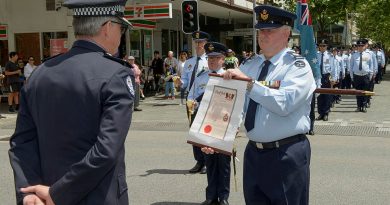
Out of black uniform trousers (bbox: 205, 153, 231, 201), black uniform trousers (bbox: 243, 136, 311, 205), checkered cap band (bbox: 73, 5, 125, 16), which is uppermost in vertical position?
checkered cap band (bbox: 73, 5, 125, 16)

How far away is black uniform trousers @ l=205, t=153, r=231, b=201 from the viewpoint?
6043 millimetres

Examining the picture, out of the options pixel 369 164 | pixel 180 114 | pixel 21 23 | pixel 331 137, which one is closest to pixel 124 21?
pixel 369 164

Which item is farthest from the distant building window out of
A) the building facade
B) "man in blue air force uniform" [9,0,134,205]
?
"man in blue air force uniform" [9,0,134,205]

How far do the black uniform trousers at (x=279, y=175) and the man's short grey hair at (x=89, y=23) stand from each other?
5.28ft

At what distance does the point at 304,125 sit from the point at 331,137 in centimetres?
786

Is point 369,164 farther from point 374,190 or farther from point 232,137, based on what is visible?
point 232,137

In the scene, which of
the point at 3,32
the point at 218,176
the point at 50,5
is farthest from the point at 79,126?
the point at 3,32

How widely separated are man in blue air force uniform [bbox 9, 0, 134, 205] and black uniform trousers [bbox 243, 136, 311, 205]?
1.27 meters

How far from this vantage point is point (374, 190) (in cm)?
661

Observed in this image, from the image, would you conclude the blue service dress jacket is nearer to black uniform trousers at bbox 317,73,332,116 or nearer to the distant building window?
black uniform trousers at bbox 317,73,332,116

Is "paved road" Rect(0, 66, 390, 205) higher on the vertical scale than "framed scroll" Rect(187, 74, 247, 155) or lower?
lower

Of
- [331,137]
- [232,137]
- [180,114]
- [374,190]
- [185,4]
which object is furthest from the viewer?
[180,114]

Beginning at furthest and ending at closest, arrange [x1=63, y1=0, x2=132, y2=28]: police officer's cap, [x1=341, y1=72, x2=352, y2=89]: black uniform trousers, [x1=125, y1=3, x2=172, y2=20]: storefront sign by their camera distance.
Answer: [x1=341, y1=72, x2=352, y2=89]: black uniform trousers
[x1=125, y1=3, x2=172, y2=20]: storefront sign
[x1=63, y1=0, x2=132, y2=28]: police officer's cap

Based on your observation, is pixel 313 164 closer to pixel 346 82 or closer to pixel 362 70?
pixel 362 70
